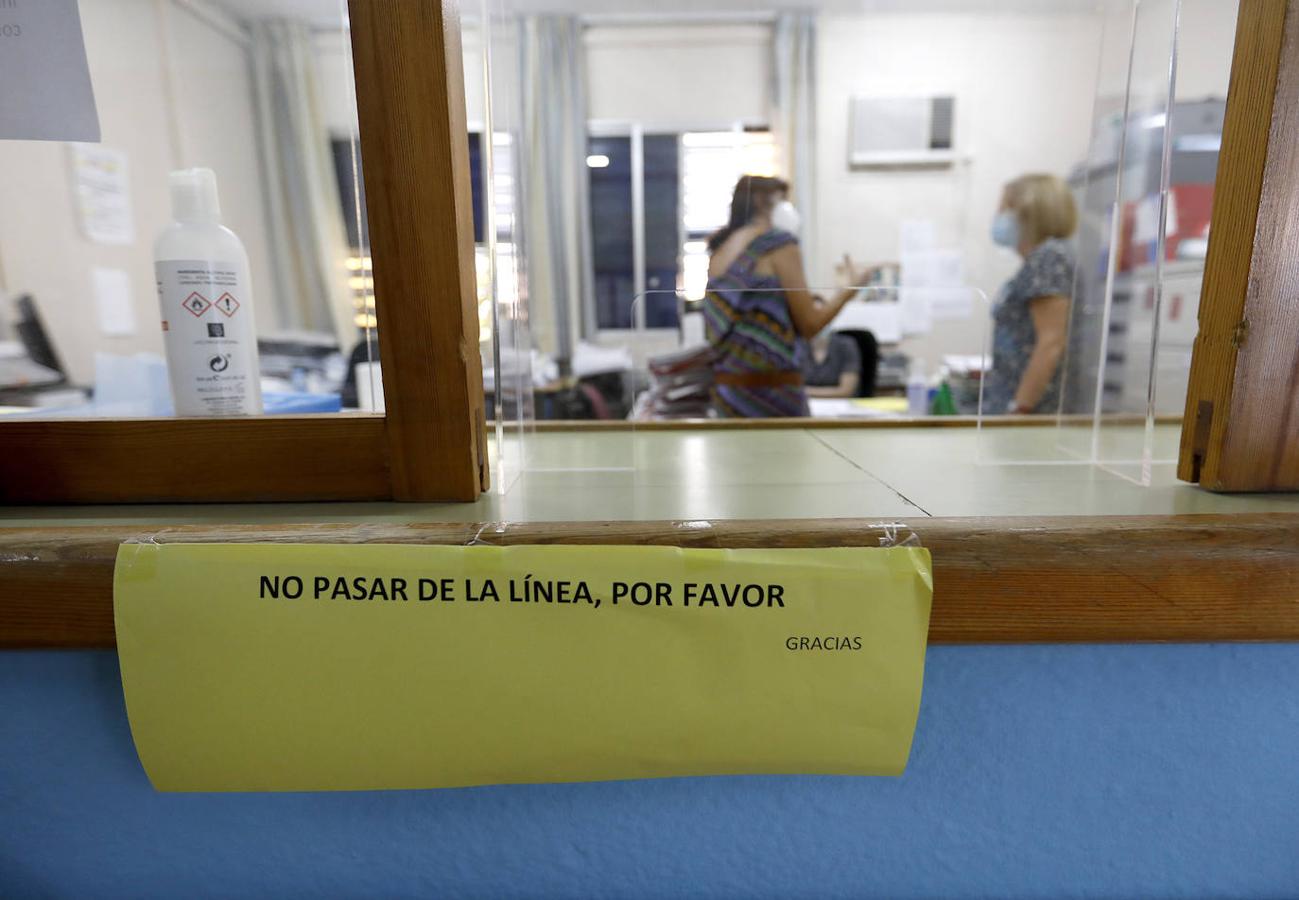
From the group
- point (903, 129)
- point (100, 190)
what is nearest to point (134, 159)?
point (100, 190)

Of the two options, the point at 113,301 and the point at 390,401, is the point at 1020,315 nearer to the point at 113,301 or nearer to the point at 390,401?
the point at 390,401

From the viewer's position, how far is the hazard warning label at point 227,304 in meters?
0.40

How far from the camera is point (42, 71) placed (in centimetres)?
36

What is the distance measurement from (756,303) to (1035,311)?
41.3 inches

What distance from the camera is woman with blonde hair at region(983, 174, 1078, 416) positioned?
1608mm

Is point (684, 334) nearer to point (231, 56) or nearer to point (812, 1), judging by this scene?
point (231, 56)

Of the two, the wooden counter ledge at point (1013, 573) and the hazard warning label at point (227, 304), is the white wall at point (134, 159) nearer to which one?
the hazard warning label at point (227, 304)

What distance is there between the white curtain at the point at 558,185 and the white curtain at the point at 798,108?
38.2 inches

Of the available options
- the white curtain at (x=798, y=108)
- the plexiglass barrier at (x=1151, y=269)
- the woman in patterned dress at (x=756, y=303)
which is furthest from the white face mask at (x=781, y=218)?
the white curtain at (x=798, y=108)

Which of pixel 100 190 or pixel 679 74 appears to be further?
pixel 679 74

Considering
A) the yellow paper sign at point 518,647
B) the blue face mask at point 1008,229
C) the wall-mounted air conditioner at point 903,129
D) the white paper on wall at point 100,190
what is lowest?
the yellow paper sign at point 518,647

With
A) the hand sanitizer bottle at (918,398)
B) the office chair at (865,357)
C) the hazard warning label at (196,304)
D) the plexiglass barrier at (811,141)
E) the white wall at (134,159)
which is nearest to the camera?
the hazard warning label at (196,304)

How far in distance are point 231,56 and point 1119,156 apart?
7.55ft

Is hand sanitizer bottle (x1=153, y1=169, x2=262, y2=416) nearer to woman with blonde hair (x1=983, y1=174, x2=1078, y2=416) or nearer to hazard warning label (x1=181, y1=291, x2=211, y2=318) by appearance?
hazard warning label (x1=181, y1=291, x2=211, y2=318)
